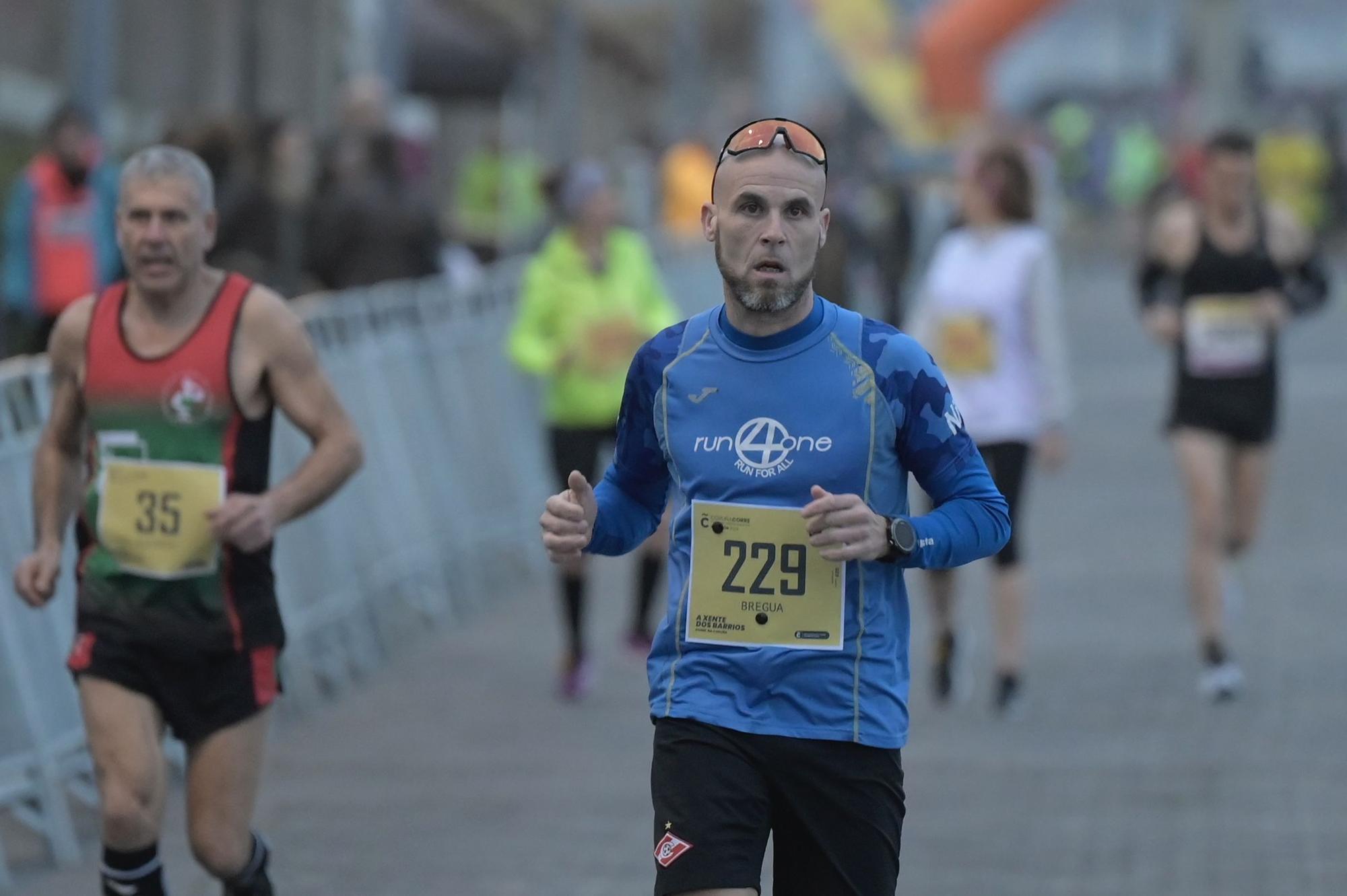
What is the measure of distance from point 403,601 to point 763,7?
3083cm

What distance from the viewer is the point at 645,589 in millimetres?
10430

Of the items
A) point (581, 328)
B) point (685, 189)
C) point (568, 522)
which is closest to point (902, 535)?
point (568, 522)

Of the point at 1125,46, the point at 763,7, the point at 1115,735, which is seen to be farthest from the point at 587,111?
the point at 1115,735

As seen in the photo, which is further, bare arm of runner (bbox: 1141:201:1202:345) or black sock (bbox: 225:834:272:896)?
bare arm of runner (bbox: 1141:201:1202:345)

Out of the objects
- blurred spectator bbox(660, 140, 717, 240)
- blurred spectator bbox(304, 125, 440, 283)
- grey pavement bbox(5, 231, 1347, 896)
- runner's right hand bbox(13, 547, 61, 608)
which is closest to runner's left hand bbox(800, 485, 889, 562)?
runner's right hand bbox(13, 547, 61, 608)

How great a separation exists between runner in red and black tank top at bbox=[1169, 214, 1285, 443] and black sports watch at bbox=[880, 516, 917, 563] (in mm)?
5550

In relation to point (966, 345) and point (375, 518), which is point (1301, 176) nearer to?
point (375, 518)

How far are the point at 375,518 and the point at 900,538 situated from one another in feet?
22.9

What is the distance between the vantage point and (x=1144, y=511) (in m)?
14.8

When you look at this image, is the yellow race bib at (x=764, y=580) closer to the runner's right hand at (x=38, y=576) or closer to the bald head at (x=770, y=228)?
the bald head at (x=770, y=228)

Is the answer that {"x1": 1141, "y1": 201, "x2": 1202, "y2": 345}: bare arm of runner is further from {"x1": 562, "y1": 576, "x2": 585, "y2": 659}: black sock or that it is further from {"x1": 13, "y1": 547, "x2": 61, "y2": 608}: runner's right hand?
{"x1": 13, "y1": 547, "x2": 61, "y2": 608}: runner's right hand

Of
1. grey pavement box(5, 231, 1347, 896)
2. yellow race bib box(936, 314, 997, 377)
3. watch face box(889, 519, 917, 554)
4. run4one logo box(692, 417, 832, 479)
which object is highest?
yellow race bib box(936, 314, 997, 377)

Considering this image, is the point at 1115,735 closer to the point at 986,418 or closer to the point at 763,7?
the point at 986,418

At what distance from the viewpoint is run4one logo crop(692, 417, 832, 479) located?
4383mm
